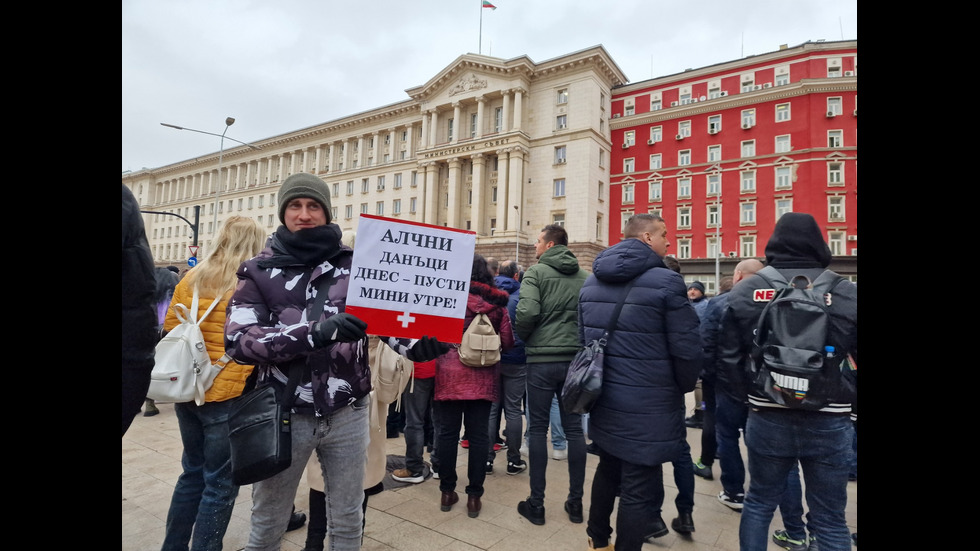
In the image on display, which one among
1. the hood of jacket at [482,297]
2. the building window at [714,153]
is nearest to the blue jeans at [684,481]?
the hood of jacket at [482,297]

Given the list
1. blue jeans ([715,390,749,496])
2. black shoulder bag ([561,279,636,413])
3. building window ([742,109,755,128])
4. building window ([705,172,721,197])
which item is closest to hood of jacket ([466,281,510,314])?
black shoulder bag ([561,279,636,413])

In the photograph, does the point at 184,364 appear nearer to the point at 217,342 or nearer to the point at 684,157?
the point at 217,342

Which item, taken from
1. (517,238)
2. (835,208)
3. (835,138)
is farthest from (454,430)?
(835,138)

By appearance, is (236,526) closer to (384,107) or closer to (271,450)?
(271,450)

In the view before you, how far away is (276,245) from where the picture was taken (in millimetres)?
2232

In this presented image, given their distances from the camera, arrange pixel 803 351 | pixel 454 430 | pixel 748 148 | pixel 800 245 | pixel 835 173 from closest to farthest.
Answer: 1. pixel 803 351
2. pixel 800 245
3. pixel 454 430
4. pixel 835 173
5. pixel 748 148

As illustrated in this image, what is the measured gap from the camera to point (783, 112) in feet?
116

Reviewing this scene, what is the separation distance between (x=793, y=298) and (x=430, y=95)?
47.9 meters

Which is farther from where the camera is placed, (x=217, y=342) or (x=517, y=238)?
(x=517, y=238)

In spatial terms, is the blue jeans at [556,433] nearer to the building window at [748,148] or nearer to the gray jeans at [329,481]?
the gray jeans at [329,481]

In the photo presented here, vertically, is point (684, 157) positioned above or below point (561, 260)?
above

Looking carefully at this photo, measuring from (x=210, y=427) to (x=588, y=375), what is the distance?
7.54 ft

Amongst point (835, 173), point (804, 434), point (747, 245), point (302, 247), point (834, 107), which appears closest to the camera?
point (302, 247)
